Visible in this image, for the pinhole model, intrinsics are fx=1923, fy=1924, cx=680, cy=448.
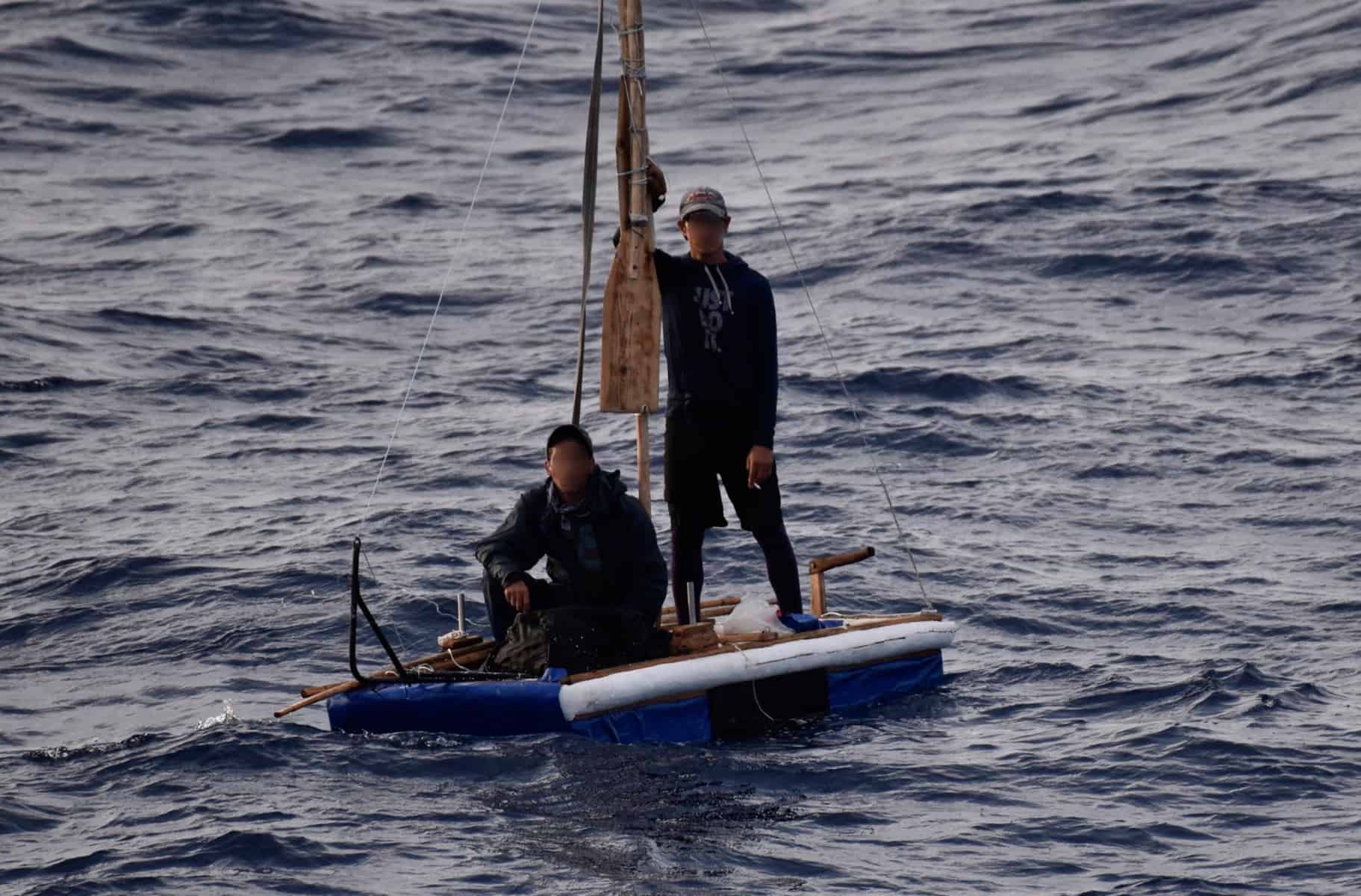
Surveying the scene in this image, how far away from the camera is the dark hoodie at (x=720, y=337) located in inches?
332

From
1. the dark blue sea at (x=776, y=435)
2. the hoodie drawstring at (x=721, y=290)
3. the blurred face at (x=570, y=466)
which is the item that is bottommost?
the dark blue sea at (x=776, y=435)

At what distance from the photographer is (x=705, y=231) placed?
8391mm

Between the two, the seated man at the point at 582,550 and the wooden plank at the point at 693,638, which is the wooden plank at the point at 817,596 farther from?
the seated man at the point at 582,550

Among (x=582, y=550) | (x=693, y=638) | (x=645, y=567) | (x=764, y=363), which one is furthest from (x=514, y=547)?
(x=764, y=363)

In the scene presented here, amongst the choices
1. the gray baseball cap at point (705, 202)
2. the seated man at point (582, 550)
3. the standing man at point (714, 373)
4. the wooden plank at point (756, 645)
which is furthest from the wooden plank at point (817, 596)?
the gray baseball cap at point (705, 202)

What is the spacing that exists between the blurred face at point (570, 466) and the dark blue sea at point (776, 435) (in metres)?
1.11

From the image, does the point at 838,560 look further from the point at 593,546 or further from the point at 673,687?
the point at 673,687

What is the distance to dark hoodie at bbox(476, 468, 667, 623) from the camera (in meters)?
8.26

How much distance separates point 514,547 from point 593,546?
340mm

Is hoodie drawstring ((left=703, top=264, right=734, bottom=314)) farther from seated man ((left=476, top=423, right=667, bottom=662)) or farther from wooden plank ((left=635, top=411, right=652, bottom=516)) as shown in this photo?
seated man ((left=476, top=423, right=667, bottom=662))

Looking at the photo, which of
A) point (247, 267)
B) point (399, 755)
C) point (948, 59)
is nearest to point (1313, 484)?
point (399, 755)

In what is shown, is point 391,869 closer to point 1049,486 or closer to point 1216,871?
point 1216,871

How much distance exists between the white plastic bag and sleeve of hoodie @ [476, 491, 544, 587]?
95cm

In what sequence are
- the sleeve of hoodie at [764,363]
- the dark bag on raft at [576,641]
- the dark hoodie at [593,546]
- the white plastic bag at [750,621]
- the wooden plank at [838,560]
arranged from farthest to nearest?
the wooden plank at [838,560], the white plastic bag at [750,621], the sleeve of hoodie at [764,363], the dark hoodie at [593,546], the dark bag on raft at [576,641]
